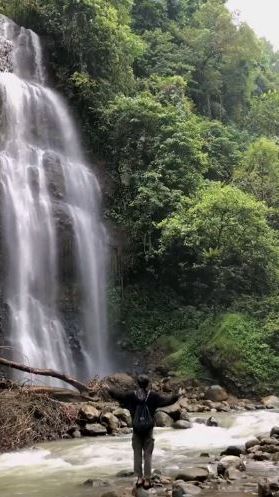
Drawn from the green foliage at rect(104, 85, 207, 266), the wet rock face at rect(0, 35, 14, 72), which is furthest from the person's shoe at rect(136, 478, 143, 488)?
the wet rock face at rect(0, 35, 14, 72)

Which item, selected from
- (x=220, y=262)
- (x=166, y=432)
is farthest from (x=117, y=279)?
(x=166, y=432)

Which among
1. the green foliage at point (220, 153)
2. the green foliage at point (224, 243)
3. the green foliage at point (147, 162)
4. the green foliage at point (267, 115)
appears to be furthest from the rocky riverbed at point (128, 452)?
the green foliage at point (267, 115)

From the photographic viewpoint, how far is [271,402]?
16.0m

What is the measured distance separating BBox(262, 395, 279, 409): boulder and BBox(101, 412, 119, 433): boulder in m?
5.59

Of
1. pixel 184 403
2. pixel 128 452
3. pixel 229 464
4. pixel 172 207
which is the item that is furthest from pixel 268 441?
pixel 172 207

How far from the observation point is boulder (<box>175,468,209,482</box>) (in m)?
7.16

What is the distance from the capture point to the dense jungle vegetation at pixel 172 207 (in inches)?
755

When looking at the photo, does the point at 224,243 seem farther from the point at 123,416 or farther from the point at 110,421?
the point at 110,421

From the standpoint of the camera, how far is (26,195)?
20875mm

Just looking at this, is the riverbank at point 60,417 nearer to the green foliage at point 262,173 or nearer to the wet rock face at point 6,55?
the green foliage at point 262,173

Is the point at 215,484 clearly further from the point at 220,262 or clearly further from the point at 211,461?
the point at 220,262

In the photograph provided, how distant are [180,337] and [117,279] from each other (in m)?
3.54

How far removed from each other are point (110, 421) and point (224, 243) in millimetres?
9851

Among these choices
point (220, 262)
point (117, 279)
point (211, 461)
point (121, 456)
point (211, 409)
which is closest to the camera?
point (211, 461)
